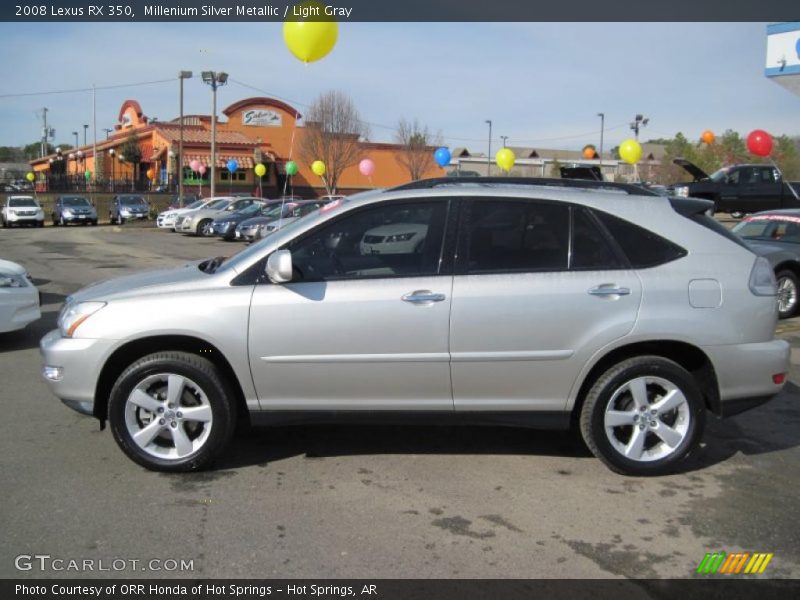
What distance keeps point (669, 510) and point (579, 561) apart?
2.83 feet

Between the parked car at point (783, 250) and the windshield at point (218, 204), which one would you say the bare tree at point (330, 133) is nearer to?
the windshield at point (218, 204)

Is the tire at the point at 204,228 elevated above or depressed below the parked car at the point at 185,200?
below

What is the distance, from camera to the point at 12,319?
301 inches

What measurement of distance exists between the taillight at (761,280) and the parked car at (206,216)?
76.8 feet

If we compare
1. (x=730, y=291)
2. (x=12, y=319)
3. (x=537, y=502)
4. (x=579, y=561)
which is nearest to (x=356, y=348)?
(x=537, y=502)

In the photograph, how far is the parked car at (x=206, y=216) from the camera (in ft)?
89.7

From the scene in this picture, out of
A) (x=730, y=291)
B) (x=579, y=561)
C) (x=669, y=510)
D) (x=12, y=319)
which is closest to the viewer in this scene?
(x=579, y=561)

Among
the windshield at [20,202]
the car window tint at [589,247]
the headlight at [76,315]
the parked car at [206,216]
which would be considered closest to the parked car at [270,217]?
the parked car at [206,216]

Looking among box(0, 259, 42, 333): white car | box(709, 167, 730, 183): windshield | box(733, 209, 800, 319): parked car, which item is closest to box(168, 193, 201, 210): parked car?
box(709, 167, 730, 183): windshield

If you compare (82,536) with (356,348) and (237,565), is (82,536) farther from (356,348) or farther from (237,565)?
(356,348)

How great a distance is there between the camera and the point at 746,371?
4398 millimetres

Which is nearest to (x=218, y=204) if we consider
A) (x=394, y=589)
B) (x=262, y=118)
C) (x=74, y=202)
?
(x=74, y=202)

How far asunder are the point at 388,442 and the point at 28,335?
550 cm

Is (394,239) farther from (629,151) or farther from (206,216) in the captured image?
(206,216)
